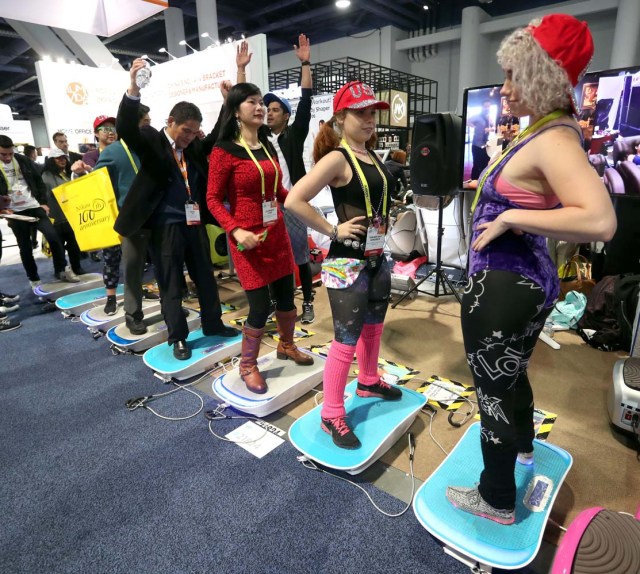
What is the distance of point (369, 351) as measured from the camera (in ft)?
6.96

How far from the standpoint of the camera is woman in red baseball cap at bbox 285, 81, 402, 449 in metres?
1.64

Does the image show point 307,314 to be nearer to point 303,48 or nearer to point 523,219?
point 303,48

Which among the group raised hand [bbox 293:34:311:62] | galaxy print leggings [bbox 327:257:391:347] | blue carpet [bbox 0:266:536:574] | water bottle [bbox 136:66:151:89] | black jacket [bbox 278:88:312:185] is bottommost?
blue carpet [bbox 0:266:536:574]

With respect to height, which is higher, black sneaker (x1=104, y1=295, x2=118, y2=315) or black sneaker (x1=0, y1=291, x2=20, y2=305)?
black sneaker (x1=104, y1=295, x2=118, y2=315)

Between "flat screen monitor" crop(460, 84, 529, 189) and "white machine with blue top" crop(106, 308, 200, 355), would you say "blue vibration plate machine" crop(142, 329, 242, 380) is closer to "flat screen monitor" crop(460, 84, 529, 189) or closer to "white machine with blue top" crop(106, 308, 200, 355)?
"white machine with blue top" crop(106, 308, 200, 355)

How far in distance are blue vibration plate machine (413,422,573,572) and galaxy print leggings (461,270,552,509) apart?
121mm

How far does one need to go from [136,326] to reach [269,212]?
5.60ft

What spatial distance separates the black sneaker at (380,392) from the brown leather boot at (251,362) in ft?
1.83

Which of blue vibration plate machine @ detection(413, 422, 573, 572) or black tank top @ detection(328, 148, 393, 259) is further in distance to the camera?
black tank top @ detection(328, 148, 393, 259)

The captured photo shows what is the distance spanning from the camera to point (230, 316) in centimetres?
384

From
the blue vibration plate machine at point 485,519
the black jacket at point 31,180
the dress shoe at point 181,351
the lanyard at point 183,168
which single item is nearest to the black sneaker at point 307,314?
the dress shoe at point 181,351

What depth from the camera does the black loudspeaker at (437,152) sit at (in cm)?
339

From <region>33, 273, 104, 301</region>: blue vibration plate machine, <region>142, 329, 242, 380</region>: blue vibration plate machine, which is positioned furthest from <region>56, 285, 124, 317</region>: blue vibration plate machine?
<region>142, 329, 242, 380</region>: blue vibration plate machine

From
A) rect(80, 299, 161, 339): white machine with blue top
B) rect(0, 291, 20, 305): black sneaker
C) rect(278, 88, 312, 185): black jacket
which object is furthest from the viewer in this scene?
Answer: rect(0, 291, 20, 305): black sneaker
